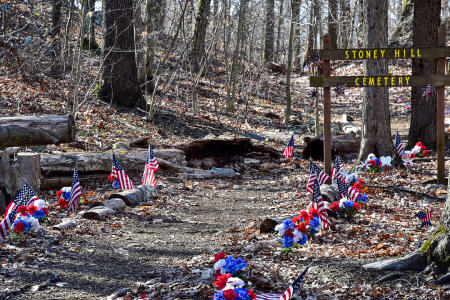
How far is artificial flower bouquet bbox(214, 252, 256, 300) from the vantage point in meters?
3.75

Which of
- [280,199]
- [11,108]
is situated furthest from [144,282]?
[11,108]

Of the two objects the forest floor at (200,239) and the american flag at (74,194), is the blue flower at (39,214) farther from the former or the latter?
the american flag at (74,194)

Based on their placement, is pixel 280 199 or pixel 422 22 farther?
pixel 422 22

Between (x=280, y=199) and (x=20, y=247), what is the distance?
491 centimetres

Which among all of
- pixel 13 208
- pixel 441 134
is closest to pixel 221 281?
pixel 13 208

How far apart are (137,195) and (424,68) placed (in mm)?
8038

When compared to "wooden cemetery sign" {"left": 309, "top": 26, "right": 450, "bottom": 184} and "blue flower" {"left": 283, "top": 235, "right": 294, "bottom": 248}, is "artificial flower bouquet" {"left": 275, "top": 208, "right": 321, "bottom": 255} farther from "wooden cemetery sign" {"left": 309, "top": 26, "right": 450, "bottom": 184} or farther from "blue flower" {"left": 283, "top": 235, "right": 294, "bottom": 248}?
"wooden cemetery sign" {"left": 309, "top": 26, "right": 450, "bottom": 184}

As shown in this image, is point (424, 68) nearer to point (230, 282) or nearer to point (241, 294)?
point (230, 282)

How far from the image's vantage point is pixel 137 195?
29.3 feet

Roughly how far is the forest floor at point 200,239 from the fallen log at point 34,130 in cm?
125

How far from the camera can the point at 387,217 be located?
23.9ft

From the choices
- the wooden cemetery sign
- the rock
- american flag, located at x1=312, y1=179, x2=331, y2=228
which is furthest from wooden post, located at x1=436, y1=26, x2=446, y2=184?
the rock

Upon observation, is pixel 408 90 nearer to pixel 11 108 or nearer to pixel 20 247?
pixel 11 108

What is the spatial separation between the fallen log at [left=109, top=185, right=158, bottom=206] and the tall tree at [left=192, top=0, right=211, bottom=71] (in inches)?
499
